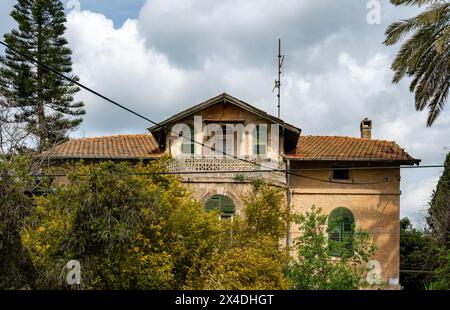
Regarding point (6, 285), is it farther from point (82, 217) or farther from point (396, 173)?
point (396, 173)

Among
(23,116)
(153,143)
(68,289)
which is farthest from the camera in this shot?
(23,116)

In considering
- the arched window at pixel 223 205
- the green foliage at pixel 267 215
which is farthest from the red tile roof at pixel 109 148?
the green foliage at pixel 267 215

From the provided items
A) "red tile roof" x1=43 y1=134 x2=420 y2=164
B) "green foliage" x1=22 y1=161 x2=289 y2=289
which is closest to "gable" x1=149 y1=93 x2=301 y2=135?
"red tile roof" x1=43 y1=134 x2=420 y2=164

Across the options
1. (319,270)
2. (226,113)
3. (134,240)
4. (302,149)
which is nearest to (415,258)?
(302,149)

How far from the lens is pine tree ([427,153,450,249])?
32938 millimetres

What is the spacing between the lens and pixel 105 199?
53.7 ft

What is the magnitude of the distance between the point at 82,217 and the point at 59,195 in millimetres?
1657

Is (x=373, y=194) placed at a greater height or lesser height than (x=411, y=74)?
lesser

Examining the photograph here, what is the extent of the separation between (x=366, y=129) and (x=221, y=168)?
932 cm

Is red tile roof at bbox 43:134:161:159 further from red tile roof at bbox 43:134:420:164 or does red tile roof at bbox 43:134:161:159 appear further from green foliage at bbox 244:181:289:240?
green foliage at bbox 244:181:289:240

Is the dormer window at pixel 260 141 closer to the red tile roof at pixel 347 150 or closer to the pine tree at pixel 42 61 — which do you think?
the red tile roof at pixel 347 150

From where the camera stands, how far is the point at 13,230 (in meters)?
15.0

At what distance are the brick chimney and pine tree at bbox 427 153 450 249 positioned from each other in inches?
143
